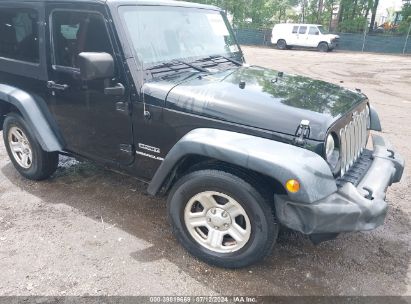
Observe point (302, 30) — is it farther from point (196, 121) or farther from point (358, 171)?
point (196, 121)

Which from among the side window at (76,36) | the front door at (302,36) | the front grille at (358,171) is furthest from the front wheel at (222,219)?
the front door at (302,36)

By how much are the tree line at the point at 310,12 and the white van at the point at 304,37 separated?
5453 millimetres

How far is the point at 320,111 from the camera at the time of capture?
2.67m

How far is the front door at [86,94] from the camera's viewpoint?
3133 millimetres

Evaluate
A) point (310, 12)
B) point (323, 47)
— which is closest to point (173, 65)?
point (323, 47)

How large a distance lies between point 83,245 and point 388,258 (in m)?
2.58

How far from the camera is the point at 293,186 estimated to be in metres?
2.33

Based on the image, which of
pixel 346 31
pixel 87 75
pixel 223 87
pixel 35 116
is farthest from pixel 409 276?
pixel 346 31

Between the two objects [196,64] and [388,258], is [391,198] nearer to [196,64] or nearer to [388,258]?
[388,258]

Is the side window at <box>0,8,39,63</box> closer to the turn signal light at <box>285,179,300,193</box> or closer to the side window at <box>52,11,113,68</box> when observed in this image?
the side window at <box>52,11,113,68</box>

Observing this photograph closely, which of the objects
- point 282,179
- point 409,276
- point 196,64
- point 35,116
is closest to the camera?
point 282,179

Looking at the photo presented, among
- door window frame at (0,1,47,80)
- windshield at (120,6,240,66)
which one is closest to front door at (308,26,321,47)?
windshield at (120,6,240,66)

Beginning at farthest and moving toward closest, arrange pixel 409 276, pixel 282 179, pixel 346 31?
1. pixel 346 31
2. pixel 409 276
3. pixel 282 179

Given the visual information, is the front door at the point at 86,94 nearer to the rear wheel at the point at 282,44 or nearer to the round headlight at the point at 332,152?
the round headlight at the point at 332,152
